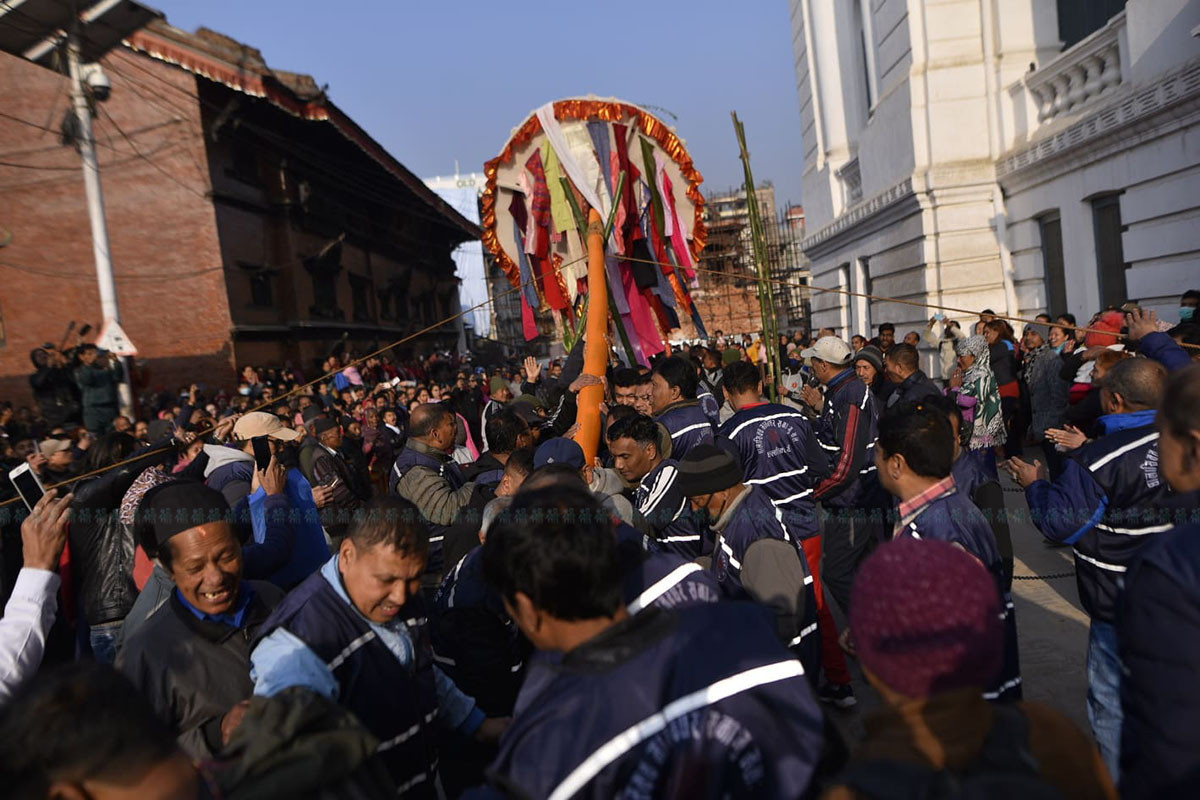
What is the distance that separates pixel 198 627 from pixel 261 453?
5.26 ft

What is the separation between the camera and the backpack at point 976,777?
49.7 inches

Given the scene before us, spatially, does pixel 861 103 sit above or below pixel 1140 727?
above

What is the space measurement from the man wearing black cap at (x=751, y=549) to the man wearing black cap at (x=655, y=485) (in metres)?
0.27

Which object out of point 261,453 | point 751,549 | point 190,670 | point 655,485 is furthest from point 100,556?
point 751,549

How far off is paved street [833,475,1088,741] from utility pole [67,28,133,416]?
905 centimetres

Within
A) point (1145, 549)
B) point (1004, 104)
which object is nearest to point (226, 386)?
point (1004, 104)

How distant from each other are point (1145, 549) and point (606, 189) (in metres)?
5.04

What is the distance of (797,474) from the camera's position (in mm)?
4715

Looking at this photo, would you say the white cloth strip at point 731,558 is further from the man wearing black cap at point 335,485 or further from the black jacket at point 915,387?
the black jacket at point 915,387

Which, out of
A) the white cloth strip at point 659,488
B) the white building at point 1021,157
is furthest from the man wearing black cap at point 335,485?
the white building at point 1021,157

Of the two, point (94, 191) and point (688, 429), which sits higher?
point (94, 191)

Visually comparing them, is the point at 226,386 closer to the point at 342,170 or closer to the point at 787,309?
the point at 342,170

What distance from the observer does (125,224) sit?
50.5 feet

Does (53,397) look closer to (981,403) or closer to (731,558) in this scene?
(731,558)
